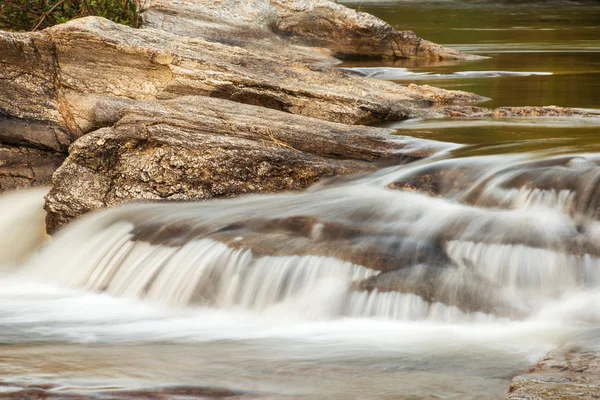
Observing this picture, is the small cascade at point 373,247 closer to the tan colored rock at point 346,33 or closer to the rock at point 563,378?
the rock at point 563,378

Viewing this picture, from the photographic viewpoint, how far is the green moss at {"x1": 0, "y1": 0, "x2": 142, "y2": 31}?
10.1 m

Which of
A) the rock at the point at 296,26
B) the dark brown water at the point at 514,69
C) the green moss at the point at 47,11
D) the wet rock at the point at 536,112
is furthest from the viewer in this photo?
the rock at the point at 296,26

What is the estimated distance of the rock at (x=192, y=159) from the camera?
6.65 meters

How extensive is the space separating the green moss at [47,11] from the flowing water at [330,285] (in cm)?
345

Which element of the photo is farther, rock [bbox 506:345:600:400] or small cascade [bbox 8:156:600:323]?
small cascade [bbox 8:156:600:323]

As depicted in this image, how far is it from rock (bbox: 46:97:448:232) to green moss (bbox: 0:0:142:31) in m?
3.72

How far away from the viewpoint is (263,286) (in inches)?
212

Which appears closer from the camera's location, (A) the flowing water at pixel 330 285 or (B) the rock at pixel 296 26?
(A) the flowing water at pixel 330 285

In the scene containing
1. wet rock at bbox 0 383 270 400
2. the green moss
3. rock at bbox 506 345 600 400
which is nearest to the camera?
rock at bbox 506 345 600 400

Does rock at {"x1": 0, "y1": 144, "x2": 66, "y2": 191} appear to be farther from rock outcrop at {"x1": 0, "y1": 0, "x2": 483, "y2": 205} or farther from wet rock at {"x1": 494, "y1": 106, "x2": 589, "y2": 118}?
wet rock at {"x1": 494, "y1": 106, "x2": 589, "y2": 118}

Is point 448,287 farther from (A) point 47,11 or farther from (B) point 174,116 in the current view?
(A) point 47,11

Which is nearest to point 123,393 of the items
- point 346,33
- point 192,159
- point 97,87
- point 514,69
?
point 192,159

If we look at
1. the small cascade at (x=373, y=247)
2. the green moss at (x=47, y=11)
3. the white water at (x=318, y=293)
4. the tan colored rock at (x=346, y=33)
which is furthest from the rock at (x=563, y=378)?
the tan colored rock at (x=346, y=33)

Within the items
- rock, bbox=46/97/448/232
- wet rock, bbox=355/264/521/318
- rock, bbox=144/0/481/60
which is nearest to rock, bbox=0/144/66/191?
rock, bbox=46/97/448/232
